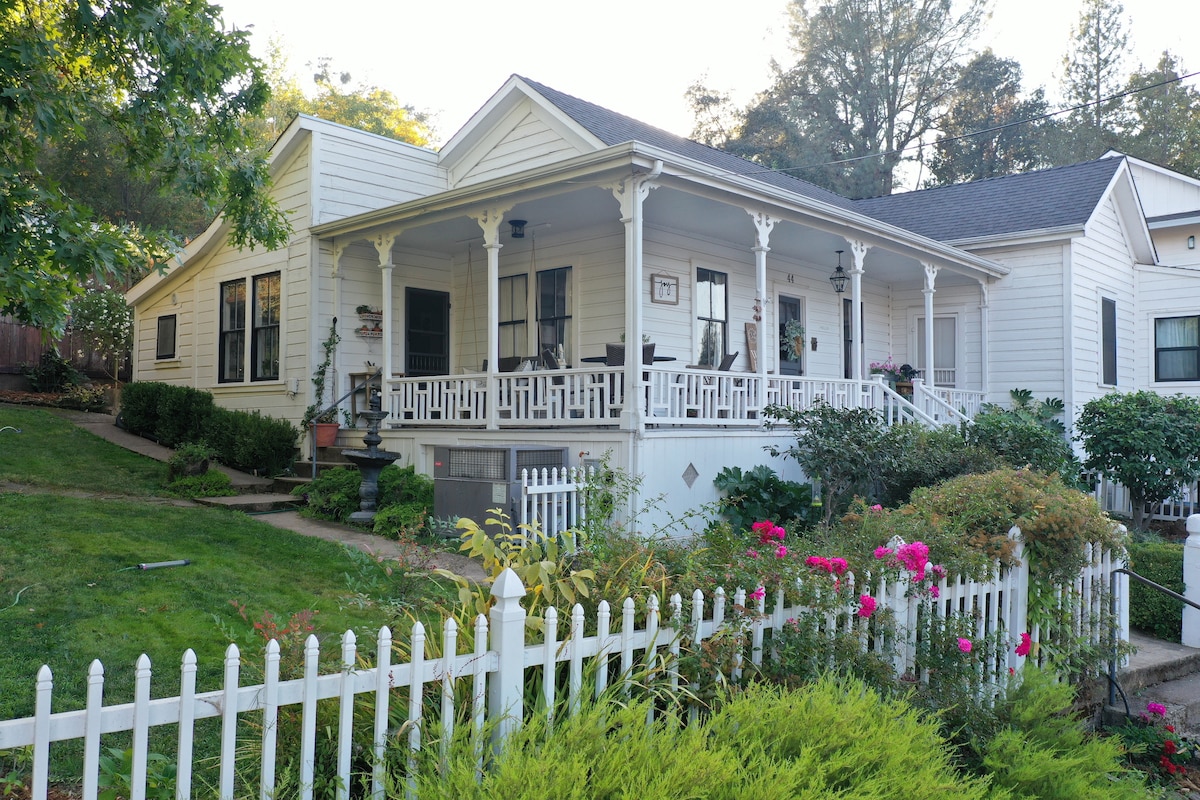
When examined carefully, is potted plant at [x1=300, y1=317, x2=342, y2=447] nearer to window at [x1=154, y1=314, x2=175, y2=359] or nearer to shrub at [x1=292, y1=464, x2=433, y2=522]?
shrub at [x1=292, y1=464, x2=433, y2=522]

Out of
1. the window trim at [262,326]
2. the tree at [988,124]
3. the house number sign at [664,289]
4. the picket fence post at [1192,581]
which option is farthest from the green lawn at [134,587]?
the tree at [988,124]

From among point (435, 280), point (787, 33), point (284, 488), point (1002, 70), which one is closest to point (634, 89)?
point (787, 33)

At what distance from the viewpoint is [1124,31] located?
36.7 meters

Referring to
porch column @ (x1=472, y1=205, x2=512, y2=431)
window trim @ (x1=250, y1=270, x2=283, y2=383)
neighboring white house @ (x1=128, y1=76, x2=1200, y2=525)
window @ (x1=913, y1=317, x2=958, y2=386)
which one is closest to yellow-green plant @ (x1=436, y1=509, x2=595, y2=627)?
neighboring white house @ (x1=128, y1=76, x2=1200, y2=525)

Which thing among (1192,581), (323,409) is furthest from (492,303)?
(1192,581)

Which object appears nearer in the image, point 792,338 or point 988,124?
point 792,338

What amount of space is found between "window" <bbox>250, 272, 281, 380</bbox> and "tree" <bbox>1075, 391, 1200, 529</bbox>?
12066 mm

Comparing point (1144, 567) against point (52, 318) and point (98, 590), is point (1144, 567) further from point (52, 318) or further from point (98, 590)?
point (52, 318)

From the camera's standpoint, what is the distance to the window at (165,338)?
1634 centimetres

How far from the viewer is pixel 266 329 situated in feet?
46.7

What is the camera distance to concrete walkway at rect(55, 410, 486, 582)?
24.6ft

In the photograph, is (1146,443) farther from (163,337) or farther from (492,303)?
(163,337)

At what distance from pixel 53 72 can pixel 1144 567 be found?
33.2 feet

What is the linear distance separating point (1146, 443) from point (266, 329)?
12.8m
